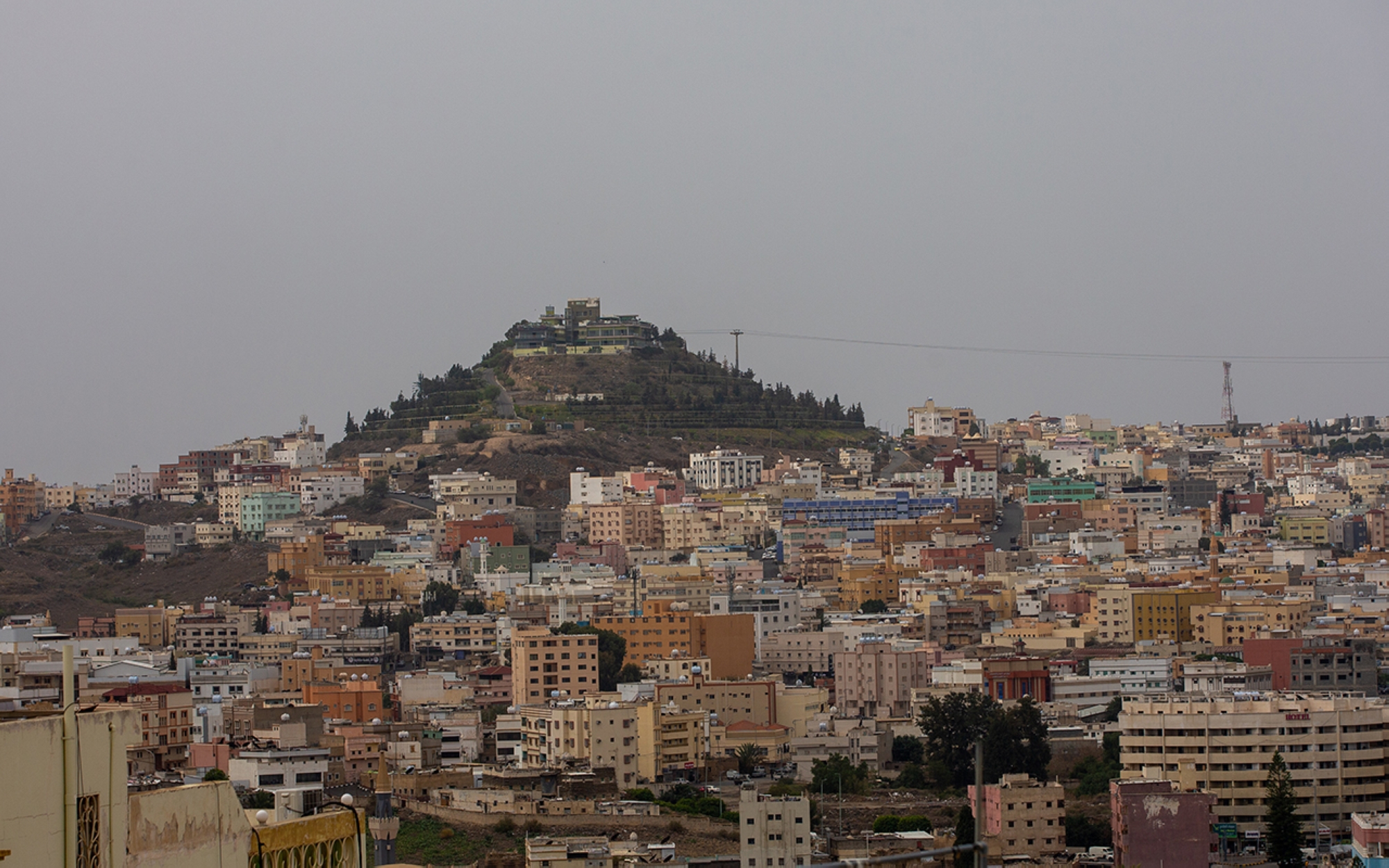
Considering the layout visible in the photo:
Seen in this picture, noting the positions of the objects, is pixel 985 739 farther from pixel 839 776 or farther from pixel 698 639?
pixel 698 639

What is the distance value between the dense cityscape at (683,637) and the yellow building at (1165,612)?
0.20 feet

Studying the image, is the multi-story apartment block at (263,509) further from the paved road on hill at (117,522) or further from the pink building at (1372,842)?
the pink building at (1372,842)

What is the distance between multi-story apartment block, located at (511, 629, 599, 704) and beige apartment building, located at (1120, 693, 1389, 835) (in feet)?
38.9

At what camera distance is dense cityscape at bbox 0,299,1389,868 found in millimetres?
21250

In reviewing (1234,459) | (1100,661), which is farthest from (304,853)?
(1234,459)

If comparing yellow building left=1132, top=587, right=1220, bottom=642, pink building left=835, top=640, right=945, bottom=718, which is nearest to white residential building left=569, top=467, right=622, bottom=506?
yellow building left=1132, top=587, right=1220, bottom=642

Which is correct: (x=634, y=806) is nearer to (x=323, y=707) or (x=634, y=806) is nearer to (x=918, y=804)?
(x=918, y=804)

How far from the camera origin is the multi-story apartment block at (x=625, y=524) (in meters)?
55.2

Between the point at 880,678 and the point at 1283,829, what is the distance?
44.5 ft

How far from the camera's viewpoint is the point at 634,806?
2461cm

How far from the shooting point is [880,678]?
112 ft

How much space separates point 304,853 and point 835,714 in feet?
88.9

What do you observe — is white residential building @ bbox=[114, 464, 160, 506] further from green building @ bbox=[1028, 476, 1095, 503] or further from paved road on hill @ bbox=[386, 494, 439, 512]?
green building @ bbox=[1028, 476, 1095, 503]

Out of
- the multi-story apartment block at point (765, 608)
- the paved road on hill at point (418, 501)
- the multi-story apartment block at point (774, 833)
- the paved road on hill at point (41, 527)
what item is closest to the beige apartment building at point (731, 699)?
the multi-story apartment block at point (765, 608)
